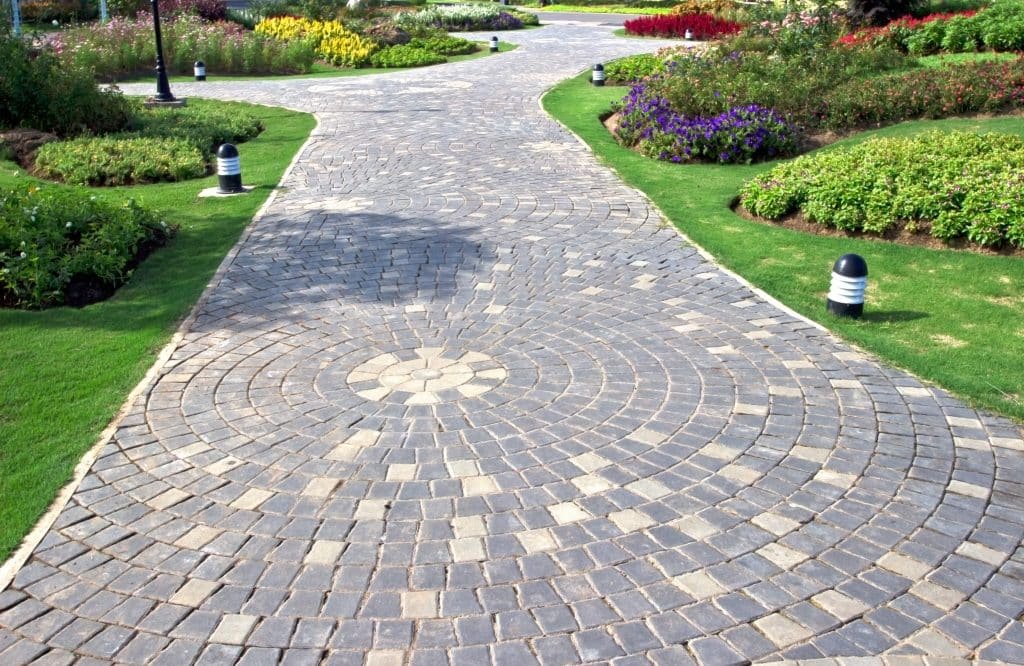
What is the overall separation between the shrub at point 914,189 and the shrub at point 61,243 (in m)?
6.62

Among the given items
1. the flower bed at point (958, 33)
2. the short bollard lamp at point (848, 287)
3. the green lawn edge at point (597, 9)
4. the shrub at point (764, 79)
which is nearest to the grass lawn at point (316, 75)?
the shrub at point (764, 79)

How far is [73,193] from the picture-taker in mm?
9656

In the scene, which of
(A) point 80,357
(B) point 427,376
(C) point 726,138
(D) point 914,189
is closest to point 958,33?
(C) point 726,138

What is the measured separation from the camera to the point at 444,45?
98.8 ft

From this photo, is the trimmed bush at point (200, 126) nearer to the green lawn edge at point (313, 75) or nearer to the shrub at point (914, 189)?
the green lawn edge at point (313, 75)

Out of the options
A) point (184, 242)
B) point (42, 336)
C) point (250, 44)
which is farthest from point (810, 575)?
point (250, 44)

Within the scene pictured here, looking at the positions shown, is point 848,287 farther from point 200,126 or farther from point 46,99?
point 46,99

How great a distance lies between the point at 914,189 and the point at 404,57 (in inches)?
807

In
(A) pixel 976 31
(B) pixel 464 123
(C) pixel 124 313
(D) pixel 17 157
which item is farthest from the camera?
(A) pixel 976 31

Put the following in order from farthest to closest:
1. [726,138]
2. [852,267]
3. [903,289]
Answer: [726,138] → [903,289] → [852,267]

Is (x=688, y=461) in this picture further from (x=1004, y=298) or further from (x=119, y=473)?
(x=1004, y=298)

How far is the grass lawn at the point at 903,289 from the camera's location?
21.4ft

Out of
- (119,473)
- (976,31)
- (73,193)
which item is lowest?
(119,473)

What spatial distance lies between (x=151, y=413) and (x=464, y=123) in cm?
1181
